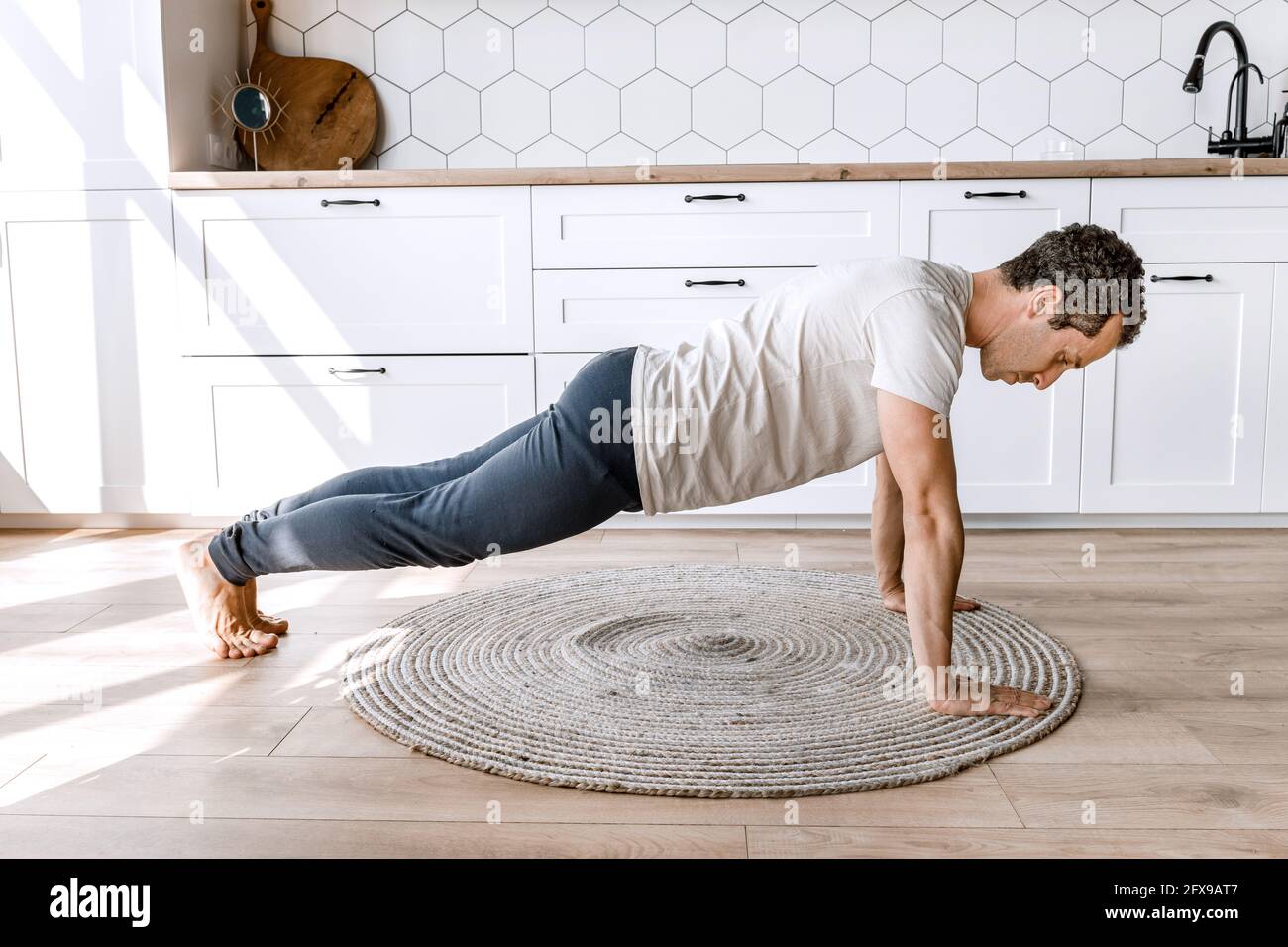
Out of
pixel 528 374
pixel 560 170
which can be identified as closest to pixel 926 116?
pixel 560 170

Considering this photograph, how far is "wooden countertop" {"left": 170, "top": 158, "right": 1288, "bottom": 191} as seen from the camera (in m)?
2.75

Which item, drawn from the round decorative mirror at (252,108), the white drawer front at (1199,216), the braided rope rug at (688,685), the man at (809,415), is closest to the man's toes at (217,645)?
the braided rope rug at (688,685)

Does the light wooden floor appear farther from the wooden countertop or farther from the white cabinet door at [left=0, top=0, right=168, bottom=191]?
the white cabinet door at [left=0, top=0, right=168, bottom=191]

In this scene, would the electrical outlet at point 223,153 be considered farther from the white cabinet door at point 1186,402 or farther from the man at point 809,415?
the white cabinet door at point 1186,402

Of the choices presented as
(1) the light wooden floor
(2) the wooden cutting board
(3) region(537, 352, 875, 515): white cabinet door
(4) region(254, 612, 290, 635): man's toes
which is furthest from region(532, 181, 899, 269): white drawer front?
(4) region(254, 612, 290, 635): man's toes

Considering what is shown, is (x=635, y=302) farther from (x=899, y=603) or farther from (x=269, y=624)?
(x=269, y=624)

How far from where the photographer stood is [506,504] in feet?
5.38

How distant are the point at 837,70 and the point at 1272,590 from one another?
187 cm

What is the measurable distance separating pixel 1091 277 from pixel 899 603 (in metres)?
0.80

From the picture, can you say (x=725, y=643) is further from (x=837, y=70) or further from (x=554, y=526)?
(x=837, y=70)

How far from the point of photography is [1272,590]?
2381 millimetres

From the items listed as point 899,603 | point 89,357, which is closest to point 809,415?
point 899,603

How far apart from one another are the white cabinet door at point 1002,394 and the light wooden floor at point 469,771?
1.69 feet

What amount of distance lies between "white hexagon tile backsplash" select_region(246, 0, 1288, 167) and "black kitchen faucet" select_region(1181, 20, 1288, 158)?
0.15m
